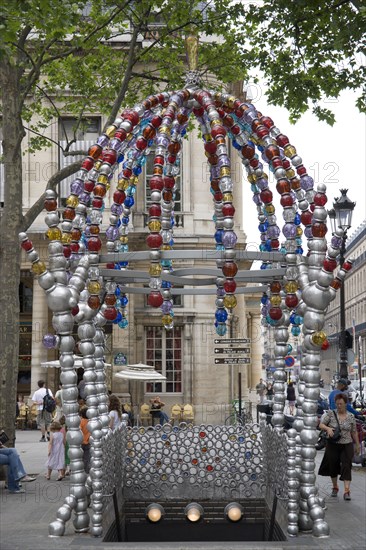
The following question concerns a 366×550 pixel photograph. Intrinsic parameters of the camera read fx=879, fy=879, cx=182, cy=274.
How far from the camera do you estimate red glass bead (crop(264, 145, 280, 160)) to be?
403 inches

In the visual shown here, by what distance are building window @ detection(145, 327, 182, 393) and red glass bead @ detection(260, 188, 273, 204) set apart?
2114cm

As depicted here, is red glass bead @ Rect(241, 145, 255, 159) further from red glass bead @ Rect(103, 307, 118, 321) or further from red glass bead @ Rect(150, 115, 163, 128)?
red glass bead @ Rect(103, 307, 118, 321)

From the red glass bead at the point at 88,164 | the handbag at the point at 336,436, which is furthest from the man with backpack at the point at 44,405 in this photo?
the red glass bead at the point at 88,164

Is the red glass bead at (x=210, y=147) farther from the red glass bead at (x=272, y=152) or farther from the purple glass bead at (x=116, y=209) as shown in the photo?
the purple glass bead at (x=116, y=209)

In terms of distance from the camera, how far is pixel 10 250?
15594 millimetres

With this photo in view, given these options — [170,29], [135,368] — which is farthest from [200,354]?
[170,29]

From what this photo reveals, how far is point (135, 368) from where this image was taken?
27.9 meters

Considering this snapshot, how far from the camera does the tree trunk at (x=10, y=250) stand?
15414 millimetres

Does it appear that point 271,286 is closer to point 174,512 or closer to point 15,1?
point 174,512

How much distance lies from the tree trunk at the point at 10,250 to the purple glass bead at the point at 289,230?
680 cm

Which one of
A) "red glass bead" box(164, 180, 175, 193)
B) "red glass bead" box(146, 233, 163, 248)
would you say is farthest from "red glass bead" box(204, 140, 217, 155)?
"red glass bead" box(146, 233, 163, 248)

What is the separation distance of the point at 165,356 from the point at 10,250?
17.2 metres

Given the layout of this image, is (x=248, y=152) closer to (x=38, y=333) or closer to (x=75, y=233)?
(x=75, y=233)

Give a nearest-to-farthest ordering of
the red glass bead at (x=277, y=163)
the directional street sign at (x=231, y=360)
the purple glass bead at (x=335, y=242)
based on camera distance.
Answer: the purple glass bead at (x=335, y=242), the red glass bead at (x=277, y=163), the directional street sign at (x=231, y=360)
